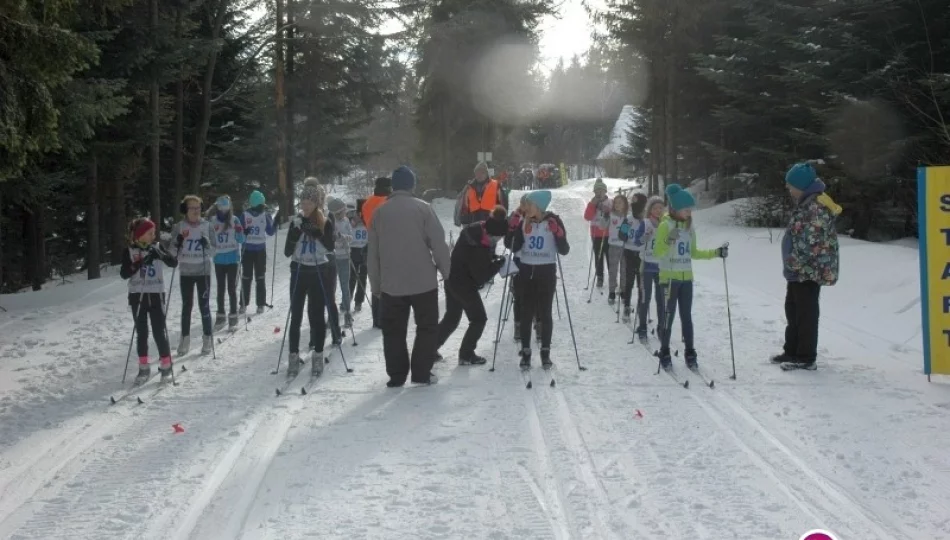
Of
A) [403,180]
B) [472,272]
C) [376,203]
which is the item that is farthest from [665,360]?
[376,203]

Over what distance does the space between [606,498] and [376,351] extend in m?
5.68

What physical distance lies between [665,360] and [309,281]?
4.11 meters

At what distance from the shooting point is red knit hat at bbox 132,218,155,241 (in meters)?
9.12

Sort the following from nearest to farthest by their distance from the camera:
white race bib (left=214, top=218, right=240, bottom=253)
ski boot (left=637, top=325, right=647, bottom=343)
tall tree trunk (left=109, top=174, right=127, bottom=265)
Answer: ski boot (left=637, top=325, right=647, bottom=343) < white race bib (left=214, top=218, right=240, bottom=253) < tall tree trunk (left=109, top=174, right=127, bottom=265)

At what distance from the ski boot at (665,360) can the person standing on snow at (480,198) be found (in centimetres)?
460

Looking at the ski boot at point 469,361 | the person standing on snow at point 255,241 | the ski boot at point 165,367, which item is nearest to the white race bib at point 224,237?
the person standing on snow at point 255,241

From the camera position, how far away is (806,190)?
30.3 feet

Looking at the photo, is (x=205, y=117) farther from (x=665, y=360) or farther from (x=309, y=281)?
(x=665, y=360)

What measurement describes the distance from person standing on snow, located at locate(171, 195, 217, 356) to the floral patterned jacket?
712 centimetres

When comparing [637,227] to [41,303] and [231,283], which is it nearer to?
[231,283]

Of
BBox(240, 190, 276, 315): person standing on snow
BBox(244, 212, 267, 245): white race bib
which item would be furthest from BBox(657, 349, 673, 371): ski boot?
BBox(244, 212, 267, 245): white race bib

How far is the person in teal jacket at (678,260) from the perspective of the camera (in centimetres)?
923

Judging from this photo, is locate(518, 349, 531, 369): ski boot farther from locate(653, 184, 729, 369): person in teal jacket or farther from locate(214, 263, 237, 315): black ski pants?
locate(214, 263, 237, 315): black ski pants

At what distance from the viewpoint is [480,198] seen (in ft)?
43.3
